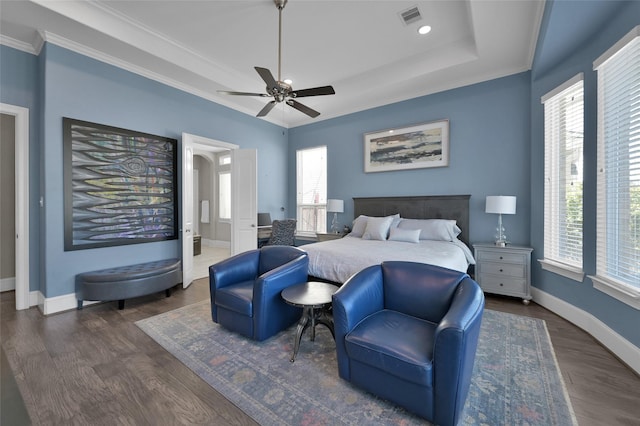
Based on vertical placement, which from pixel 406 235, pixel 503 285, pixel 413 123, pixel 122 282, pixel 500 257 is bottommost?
pixel 503 285

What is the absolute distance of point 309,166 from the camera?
6301 millimetres

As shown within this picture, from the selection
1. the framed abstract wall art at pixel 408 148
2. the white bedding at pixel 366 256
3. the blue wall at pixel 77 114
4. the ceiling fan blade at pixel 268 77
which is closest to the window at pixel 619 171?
the white bedding at pixel 366 256

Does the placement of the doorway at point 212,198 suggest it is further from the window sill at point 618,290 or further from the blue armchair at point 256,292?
the window sill at point 618,290

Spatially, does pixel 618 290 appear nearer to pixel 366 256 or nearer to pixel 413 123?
pixel 366 256

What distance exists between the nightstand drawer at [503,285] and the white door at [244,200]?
3.79 metres

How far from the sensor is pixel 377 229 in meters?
4.14

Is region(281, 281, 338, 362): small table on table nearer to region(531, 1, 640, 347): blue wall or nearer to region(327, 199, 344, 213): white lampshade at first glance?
region(531, 1, 640, 347): blue wall

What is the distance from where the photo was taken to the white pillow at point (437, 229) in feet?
12.9

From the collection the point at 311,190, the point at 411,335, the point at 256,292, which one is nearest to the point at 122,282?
the point at 256,292

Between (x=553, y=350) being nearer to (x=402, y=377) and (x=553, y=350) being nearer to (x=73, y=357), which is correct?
(x=402, y=377)

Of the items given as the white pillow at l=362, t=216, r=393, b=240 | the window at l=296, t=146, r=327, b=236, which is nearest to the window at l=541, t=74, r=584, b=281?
the white pillow at l=362, t=216, r=393, b=240

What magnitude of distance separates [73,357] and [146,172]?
8.28ft

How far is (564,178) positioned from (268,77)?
11.8ft

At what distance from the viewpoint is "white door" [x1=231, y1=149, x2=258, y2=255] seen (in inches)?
197
